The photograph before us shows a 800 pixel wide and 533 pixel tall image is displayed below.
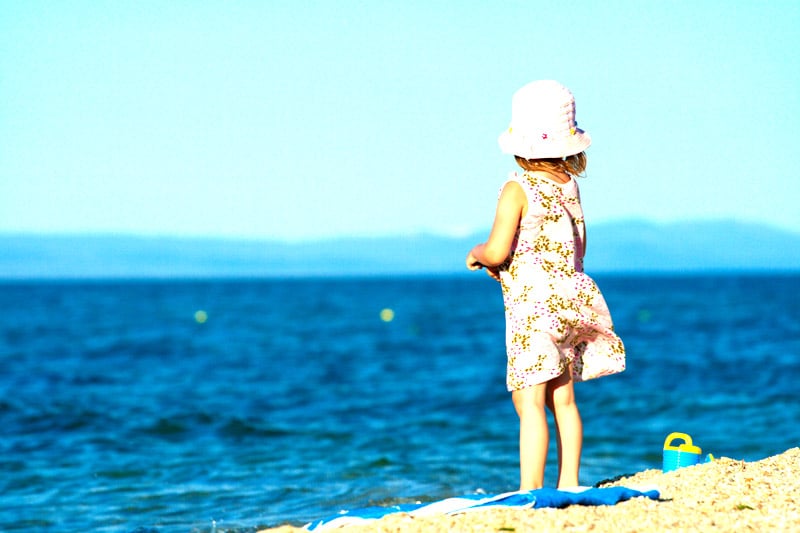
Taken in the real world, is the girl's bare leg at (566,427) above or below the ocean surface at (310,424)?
above

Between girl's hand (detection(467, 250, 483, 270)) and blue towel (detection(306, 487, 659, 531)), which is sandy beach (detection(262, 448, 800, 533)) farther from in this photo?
girl's hand (detection(467, 250, 483, 270))

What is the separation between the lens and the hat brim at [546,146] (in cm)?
487

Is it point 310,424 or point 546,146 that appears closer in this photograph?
point 546,146

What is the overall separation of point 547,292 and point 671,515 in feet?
4.02

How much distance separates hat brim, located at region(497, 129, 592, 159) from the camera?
192 inches

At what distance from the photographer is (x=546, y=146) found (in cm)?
488

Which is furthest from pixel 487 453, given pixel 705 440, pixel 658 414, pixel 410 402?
pixel 410 402

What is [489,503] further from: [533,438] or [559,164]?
[559,164]

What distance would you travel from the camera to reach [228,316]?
4778cm

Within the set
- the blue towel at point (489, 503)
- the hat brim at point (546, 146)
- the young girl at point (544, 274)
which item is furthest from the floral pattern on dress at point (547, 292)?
the blue towel at point (489, 503)

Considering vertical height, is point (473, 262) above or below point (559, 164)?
below

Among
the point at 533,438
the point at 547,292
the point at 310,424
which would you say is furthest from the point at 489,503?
the point at 310,424

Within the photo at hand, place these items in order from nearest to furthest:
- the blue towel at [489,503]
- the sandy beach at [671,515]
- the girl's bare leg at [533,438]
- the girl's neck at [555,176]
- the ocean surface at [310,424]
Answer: the sandy beach at [671,515]
the blue towel at [489,503]
the girl's bare leg at [533,438]
the girl's neck at [555,176]
the ocean surface at [310,424]

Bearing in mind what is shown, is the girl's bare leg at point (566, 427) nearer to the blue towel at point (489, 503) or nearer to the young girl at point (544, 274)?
the young girl at point (544, 274)
